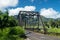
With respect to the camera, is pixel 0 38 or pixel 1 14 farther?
pixel 1 14

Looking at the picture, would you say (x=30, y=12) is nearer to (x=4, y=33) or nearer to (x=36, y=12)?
(x=36, y=12)

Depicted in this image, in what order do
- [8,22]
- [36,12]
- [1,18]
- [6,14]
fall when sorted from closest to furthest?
[1,18] < [6,14] < [8,22] < [36,12]

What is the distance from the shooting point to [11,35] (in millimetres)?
14062

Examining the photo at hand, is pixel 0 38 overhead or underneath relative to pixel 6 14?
underneath

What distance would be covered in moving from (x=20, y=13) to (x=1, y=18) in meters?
48.6

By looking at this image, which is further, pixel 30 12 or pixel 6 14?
pixel 30 12

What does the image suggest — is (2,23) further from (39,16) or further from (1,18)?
(39,16)

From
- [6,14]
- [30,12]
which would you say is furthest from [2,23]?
[30,12]

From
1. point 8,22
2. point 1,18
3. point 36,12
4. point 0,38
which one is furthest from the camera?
point 36,12

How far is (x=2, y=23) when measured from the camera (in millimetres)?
22891

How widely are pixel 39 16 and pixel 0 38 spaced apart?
2237 inches

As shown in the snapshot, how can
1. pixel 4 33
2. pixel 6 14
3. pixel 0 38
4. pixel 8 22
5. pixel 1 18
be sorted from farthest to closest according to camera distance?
pixel 8 22
pixel 6 14
pixel 1 18
pixel 4 33
pixel 0 38

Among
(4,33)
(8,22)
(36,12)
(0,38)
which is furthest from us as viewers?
(36,12)

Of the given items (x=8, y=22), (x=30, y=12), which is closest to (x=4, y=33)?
(x=8, y=22)
